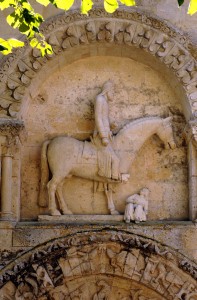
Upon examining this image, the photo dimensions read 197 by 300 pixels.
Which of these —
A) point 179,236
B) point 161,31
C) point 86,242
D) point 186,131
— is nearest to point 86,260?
point 86,242

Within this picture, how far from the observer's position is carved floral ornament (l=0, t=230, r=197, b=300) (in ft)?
36.1

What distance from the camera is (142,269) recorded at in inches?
436

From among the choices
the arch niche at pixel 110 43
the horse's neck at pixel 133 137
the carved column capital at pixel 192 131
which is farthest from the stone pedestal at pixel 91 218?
the carved column capital at pixel 192 131

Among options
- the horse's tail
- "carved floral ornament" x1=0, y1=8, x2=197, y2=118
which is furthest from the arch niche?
the horse's tail

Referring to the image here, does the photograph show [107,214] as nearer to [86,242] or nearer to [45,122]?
[86,242]

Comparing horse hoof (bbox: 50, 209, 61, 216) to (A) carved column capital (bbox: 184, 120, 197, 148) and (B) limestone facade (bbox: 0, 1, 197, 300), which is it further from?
(A) carved column capital (bbox: 184, 120, 197, 148)

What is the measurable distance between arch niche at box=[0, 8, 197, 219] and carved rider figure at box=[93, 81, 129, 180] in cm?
70

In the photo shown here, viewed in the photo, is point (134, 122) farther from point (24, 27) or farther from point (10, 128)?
point (24, 27)

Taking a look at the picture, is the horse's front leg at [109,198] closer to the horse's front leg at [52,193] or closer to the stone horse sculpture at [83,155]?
the stone horse sculpture at [83,155]

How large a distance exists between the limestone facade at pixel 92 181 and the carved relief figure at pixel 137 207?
3.5 inches

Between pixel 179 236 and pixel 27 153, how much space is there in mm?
1978

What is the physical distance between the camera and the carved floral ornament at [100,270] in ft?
36.1

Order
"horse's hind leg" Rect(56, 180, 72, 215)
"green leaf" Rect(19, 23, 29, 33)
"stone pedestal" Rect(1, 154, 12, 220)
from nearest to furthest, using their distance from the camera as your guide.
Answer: "green leaf" Rect(19, 23, 29, 33)
"stone pedestal" Rect(1, 154, 12, 220)
"horse's hind leg" Rect(56, 180, 72, 215)

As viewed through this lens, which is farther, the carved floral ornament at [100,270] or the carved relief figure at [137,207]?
the carved relief figure at [137,207]
